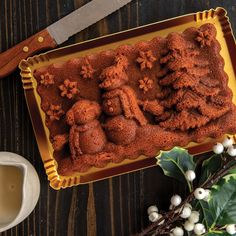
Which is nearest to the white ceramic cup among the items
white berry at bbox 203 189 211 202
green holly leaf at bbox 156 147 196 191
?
green holly leaf at bbox 156 147 196 191

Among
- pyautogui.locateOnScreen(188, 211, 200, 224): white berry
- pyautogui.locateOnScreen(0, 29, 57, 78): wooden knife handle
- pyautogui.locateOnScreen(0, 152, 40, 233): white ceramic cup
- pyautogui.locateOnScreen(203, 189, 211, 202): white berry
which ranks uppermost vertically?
pyautogui.locateOnScreen(0, 29, 57, 78): wooden knife handle

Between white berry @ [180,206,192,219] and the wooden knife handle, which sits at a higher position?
the wooden knife handle

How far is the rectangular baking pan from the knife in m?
0.03

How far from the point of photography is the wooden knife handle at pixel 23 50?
1204 mm

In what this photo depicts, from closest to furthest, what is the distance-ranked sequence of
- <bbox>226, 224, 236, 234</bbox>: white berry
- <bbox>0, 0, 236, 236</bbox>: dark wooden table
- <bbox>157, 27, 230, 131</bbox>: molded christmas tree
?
<bbox>226, 224, 236, 234</bbox>: white berry
<bbox>157, 27, 230, 131</bbox>: molded christmas tree
<bbox>0, 0, 236, 236</bbox>: dark wooden table

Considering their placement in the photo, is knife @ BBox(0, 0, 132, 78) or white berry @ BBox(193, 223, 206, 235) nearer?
white berry @ BBox(193, 223, 206, 235)

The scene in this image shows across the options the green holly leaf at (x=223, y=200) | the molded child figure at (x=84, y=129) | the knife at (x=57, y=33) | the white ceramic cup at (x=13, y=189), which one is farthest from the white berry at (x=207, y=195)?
the knife at (x=57, y=33)

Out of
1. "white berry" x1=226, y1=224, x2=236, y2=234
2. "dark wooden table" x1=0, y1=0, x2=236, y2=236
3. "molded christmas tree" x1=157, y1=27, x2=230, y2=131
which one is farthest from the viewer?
"dark wooden table" x1=0, y1=0, x2=236, y2=236

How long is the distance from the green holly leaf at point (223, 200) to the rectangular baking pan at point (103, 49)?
213mm

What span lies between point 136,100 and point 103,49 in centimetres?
19

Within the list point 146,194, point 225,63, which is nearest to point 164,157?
point 146,194

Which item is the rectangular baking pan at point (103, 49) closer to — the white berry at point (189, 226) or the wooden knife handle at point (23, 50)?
the wooden knife handle at point (23, 50)

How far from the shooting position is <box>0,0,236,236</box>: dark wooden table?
48.6 inches

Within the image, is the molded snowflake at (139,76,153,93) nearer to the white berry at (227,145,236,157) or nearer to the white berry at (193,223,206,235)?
the white berry at (227,145,236,157)
